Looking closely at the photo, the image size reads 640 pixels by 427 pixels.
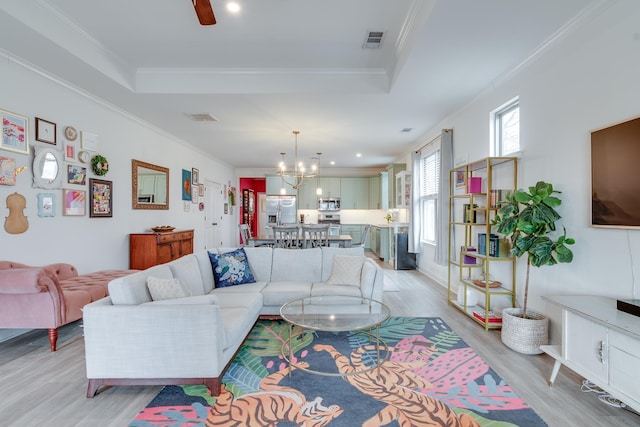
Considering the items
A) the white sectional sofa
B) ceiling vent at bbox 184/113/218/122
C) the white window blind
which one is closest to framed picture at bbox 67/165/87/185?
ceiling vent at bbox 184/113/218/122

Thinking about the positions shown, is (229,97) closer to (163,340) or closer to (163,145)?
(163,145)

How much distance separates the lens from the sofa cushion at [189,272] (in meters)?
2.88

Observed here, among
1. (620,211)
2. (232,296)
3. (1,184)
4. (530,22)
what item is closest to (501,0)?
(530,22)

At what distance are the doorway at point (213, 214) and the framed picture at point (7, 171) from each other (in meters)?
4.70

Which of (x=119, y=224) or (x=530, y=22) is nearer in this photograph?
(x=530, y=22)

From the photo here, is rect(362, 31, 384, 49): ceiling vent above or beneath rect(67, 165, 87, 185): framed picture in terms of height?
above

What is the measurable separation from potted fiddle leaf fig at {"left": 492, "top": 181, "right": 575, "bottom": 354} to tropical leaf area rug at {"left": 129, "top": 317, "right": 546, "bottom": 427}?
451mm

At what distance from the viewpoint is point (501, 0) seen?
216cm

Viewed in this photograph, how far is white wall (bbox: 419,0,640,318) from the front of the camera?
2.06 m

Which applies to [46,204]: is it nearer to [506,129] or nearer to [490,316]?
[490,316]


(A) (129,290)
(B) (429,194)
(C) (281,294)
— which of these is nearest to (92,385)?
(A) (129,290)

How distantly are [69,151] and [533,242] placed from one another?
4994 millimetres

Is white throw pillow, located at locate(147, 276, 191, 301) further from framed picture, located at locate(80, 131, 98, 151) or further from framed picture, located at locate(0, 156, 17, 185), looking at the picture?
framed picture, located at locate(80, 131, 98, 151)

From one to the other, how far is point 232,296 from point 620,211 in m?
3.17
